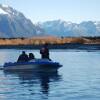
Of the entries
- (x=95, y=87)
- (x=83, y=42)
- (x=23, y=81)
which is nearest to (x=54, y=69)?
(x=23, y=81)

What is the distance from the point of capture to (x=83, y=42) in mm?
199875

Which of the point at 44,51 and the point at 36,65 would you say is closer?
the point at 44,51

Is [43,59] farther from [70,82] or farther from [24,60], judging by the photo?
[70,82]

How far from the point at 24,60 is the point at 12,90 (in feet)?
57.4

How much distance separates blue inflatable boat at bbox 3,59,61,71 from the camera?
4769cm

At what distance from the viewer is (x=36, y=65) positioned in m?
48.7

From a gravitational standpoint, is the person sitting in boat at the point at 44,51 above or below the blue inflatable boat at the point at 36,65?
above

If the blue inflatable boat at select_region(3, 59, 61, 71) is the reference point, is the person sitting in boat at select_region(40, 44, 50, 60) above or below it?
above

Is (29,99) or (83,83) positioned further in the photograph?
(83,83)

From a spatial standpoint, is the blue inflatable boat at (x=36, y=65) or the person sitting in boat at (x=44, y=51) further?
the blue inflatable boat at (x=36, y=65)

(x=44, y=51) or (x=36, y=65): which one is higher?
(x=44, y=51)

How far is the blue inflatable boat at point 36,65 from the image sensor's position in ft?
156

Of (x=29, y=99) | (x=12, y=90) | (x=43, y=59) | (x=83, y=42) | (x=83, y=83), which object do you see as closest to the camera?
(x=29, y=99)

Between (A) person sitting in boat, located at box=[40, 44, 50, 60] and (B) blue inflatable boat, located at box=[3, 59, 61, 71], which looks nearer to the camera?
(A) person sitting in boat, located at box=[40, 44, 50, 60]
